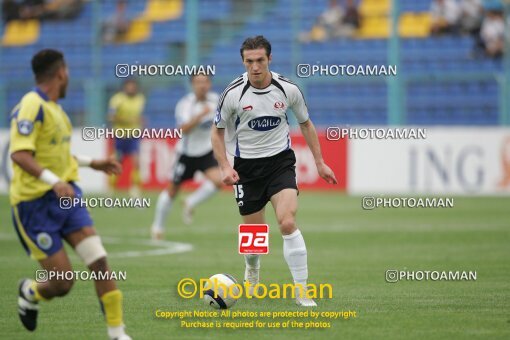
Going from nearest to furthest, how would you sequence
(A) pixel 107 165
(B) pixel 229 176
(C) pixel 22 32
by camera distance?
(A) pixel 107 165 → (B) pixel 229 176 → (C) pixel 22 32

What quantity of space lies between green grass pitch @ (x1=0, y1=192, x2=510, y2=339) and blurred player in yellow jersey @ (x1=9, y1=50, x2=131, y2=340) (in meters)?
0.59

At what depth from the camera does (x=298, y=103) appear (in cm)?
990

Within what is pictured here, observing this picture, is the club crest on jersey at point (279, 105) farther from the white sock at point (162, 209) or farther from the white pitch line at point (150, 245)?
the white sock at point (162, 209)

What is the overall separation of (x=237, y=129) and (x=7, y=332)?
Answer: 10.2 ft

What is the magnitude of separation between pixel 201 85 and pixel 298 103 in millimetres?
6546

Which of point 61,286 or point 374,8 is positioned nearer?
point 61,286

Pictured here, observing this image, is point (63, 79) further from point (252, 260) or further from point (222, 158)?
point (252, 260)

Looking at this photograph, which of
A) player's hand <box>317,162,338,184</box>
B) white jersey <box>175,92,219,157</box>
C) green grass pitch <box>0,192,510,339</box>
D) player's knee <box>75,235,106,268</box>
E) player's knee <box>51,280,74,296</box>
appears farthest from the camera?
white jersey <box>175,92,219,157</box>

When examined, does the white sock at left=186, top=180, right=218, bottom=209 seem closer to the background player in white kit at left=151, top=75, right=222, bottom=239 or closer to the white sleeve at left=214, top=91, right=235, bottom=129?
the background player in white kit at left=151, top=75, right=222, bottom=239

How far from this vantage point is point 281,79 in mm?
9922

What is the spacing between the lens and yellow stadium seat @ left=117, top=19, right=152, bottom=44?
3155cm

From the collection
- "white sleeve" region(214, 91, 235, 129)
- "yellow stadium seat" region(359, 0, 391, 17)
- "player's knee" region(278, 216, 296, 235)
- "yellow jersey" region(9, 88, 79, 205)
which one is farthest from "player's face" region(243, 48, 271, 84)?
"yellow stadium seat" region(359, 0, 391, 17)

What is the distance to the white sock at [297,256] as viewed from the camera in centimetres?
965

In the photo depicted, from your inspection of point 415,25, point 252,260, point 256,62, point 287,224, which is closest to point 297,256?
point 287,224
